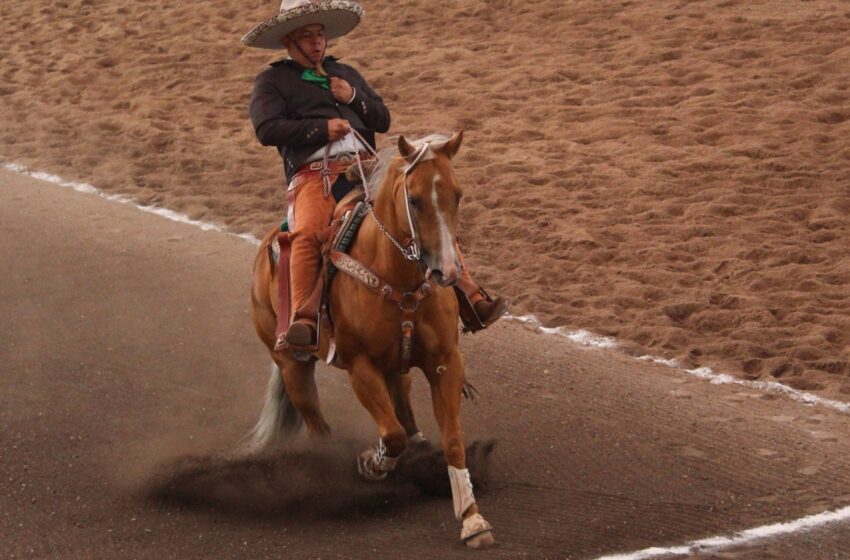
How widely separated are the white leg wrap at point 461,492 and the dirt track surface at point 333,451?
0.17 m

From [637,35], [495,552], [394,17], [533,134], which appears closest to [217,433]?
[495,552]

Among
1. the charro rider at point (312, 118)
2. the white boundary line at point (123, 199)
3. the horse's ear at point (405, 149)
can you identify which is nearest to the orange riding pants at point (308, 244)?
the charro rider at point (312, 118)

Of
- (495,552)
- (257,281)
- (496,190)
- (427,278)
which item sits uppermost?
(427,278)

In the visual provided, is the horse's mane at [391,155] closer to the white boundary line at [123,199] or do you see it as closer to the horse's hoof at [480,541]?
the horse's hoof at [480,541]

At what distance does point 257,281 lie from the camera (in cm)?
706

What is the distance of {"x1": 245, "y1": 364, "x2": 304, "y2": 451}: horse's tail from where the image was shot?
7109 millimetres

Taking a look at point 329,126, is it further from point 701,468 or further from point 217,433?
point 701,468

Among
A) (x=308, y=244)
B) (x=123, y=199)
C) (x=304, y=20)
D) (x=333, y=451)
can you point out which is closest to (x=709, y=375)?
(x=333, y=451)

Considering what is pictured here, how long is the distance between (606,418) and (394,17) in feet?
30.9

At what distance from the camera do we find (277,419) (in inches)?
281

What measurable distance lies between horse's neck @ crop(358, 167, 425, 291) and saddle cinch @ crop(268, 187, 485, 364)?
0.07 m

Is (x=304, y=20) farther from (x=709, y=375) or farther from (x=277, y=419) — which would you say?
(x=709, y=375)

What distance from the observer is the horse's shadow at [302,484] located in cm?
640

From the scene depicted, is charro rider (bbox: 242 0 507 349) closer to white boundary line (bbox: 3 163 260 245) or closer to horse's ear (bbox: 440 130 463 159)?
horse's ear (bbox: 440 130 463 159)
